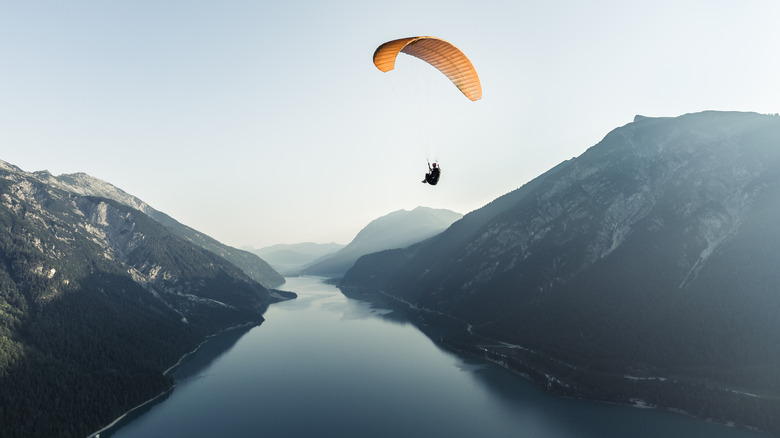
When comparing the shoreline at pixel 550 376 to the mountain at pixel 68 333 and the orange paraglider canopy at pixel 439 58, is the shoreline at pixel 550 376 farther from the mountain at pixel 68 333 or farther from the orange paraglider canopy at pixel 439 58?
the mountain at pixel 68 333

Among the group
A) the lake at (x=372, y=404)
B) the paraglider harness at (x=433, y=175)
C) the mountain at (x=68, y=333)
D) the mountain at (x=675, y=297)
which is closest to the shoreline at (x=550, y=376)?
the mountain at (x=675, y=297)

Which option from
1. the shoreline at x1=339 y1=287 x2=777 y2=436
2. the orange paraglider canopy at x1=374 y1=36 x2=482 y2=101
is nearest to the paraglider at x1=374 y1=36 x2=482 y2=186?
the orange paraglider canopy at x1=374 y1=36 x2=482 y2=101

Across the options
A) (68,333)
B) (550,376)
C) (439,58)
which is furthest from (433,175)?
(68,333)

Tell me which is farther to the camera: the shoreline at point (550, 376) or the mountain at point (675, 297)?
the mountain at point (675, 297)

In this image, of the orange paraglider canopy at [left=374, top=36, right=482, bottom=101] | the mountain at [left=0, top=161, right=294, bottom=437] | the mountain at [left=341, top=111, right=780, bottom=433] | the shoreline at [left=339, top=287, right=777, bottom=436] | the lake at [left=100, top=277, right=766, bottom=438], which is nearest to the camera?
the orange paraglider canopy at [left=374, top=36, right=482, bottom=101]

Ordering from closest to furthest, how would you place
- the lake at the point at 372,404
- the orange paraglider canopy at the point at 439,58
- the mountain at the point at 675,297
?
the orange paraglider canopy at the point at 439,58 < the lake at the point at 372,404 < the mountain at the point at 675,297

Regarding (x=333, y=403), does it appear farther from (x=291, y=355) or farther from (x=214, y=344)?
Result: (x=214, y=344)

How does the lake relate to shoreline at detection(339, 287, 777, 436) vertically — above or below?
below

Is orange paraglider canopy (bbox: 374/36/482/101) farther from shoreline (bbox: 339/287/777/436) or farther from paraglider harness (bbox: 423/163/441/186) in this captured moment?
shoreline (bbox: 339/287/777/436)
